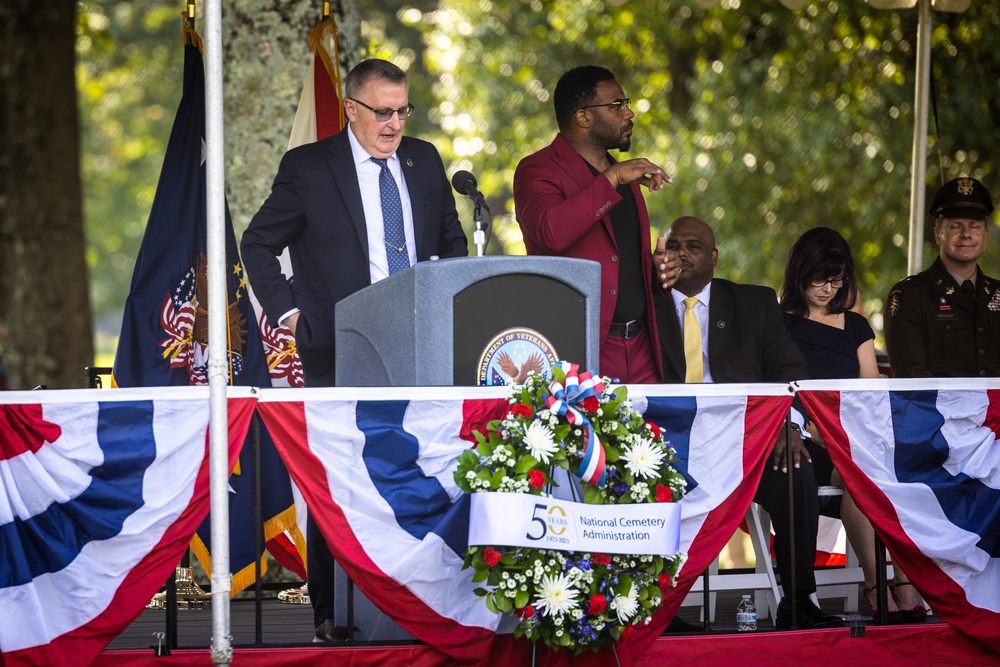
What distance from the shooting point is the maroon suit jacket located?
5.95 metres

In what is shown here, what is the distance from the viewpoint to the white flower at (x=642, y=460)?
494 cm

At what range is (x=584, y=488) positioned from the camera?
4973 mm

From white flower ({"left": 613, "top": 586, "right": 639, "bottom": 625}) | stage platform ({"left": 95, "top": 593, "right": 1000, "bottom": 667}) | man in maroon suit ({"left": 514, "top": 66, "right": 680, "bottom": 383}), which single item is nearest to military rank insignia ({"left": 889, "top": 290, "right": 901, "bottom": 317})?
man in maroon suit ({"left": 514, "top": 66, "right": 680, "bottom": 383})

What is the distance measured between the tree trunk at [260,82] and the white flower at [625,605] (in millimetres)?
4875

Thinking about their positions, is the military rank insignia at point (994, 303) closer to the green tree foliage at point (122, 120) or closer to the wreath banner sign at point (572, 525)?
the wreath banner sign at point (572, 525)

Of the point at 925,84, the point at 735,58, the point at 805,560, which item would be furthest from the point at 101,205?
the point at 805,560

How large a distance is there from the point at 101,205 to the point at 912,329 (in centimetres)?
2686

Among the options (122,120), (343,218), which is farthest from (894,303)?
(122,120)

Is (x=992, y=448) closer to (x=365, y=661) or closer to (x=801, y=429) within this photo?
(x=801, y=429)

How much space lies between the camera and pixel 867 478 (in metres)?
5.68

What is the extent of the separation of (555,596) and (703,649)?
973 millimetres

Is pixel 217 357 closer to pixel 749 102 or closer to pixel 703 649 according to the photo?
pixel 703 649

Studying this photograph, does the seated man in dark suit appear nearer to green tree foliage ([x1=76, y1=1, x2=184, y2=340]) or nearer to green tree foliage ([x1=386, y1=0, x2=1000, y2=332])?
green tree foliage ([x1=386, y1=0, x2=1000, y2=332])

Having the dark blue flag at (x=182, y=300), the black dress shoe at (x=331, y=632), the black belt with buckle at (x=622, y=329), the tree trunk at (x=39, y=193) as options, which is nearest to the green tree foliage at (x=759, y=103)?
the tree trunk at (x=39, y=193)
